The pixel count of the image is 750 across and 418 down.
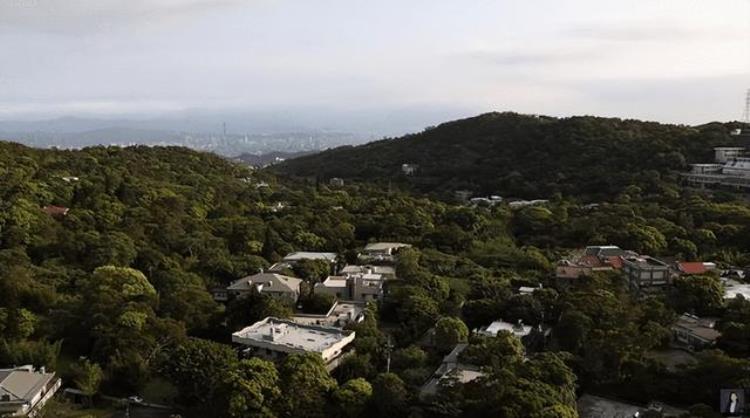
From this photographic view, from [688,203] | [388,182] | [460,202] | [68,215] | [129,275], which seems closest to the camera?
[129,275]

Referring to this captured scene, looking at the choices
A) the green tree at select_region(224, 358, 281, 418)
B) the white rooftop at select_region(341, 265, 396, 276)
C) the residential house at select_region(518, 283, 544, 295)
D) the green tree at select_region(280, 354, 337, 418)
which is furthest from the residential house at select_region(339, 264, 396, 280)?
the green tree at select_region(224, 358, 281, 418)

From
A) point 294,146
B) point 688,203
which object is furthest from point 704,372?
point 294,146

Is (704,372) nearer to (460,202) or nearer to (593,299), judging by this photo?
(593,299)

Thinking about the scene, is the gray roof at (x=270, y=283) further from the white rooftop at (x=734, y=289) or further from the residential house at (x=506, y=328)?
the white rooftop at (x=734, y=289)

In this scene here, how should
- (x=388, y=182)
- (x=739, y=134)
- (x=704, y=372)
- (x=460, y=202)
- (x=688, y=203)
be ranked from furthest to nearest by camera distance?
(x=388, y=182) → (x=739, y=134) → (x=460, y=202) → (x=688, y=203) → (x=704, y=372)

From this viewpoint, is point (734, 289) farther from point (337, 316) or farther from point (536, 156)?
point (536, 156)
